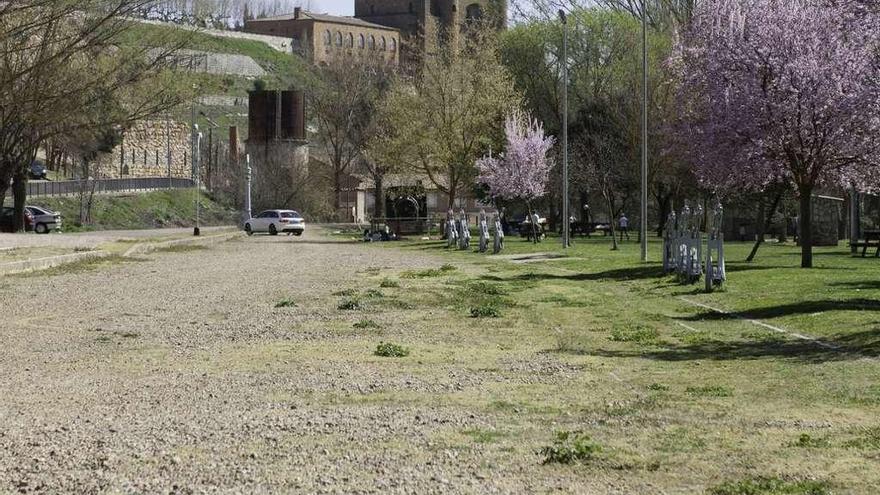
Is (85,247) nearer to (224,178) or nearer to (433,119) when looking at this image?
(433,119)

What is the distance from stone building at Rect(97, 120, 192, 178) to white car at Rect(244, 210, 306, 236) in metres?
27.4

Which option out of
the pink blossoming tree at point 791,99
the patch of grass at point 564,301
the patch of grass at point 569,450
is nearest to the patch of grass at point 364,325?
the patch of grass at point 564,301

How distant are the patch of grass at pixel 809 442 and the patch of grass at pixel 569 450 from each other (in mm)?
1347

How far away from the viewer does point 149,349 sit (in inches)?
582

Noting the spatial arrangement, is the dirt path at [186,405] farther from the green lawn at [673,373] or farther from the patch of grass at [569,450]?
the green lawn at [673,373]

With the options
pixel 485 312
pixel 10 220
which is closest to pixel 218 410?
Result: pixel 485 312

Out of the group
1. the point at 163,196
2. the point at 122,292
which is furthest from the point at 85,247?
the point at 163,196

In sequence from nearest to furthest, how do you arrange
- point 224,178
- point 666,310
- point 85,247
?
point 666,310 < point 85,247 < point 224,178

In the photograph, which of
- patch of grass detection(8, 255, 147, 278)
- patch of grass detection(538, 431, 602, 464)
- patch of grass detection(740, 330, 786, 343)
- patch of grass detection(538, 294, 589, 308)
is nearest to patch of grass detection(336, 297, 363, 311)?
patch of grass detection(538, 294, 589, 308)

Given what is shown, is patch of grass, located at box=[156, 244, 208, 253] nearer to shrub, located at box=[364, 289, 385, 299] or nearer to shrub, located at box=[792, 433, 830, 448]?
shrub, located at box=[364, 289, 385, 299]

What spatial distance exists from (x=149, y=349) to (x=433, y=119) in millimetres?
57390

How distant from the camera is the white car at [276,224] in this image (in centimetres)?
7781

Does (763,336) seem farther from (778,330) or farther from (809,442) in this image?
(809,442)

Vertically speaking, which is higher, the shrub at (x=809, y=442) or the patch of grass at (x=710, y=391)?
the shrub at (x=809, y=442)
